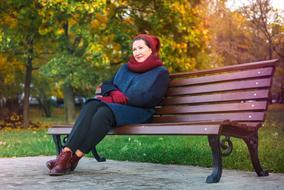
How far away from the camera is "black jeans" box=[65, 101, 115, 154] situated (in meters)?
5.42

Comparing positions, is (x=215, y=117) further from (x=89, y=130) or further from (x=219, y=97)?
(x=89, y=130)

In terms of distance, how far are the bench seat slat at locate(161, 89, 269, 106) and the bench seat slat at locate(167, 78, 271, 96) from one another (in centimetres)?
5

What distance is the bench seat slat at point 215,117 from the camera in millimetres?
5180

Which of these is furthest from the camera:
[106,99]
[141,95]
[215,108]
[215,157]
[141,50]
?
[141,50]

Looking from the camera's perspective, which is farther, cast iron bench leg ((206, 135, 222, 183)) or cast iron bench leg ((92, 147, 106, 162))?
cast iron bench leg ((92, 147, 106, 162))

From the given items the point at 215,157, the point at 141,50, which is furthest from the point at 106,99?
the point at 215,157

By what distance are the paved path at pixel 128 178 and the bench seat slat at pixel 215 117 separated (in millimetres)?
541

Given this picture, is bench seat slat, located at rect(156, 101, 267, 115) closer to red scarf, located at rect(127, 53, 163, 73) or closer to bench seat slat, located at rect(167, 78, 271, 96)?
bench seat slat, located at rect(167, 78, 271, 96)

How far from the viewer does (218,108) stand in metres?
5.54

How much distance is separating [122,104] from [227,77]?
1.11 metres

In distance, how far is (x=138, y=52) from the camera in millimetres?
6062

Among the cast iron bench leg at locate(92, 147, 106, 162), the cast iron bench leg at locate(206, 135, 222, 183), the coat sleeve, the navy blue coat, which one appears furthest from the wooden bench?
the cast iron bench leg at locate(92, 147, 106, 162)

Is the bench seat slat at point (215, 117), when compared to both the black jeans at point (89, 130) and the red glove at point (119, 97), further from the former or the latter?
the black jeans at point (89, 130)

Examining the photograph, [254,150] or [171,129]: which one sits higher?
[171,129]
